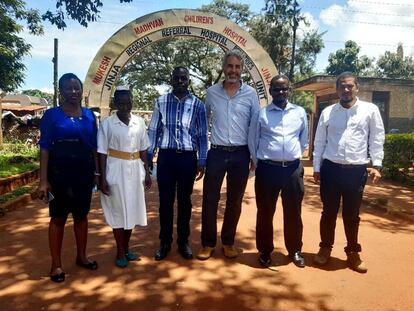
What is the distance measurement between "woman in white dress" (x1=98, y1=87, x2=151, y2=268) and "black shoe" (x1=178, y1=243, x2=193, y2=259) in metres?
0.57

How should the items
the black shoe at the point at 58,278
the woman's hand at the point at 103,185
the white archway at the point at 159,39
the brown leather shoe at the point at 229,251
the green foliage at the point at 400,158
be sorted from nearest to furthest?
1. the black shoe at the point at 58,278
2. the woman's hand at the point at 103,185
3. the brown leather shoe at the point at 229,251
4. the white archway at the point at 159,39
5. the green foliage at the point at 400,158

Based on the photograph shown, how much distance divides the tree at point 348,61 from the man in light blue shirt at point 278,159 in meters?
31.1

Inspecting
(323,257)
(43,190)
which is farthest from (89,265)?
(323,257)

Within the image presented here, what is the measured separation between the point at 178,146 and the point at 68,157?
1.00m

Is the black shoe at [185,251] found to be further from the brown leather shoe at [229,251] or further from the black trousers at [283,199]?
the black trousers at [283,199]

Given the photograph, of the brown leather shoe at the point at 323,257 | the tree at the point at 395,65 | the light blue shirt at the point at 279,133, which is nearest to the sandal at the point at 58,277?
the light blue shirt at the point at 279,133

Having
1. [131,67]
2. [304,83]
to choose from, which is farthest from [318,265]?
[131,67]

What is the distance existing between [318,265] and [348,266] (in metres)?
0.29

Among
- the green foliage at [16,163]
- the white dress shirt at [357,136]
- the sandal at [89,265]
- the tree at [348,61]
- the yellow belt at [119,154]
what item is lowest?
the sandal at [89,265]

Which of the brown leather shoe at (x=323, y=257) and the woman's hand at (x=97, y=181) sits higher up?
the woman's hand at (x=97, y=181)

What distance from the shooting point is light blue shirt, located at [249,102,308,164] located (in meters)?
3.55

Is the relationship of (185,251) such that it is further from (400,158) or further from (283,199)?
(400,158)

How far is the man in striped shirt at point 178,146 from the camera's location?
12.2 feet

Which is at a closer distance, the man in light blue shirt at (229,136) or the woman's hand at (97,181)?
the woman's hand at (97,181)
